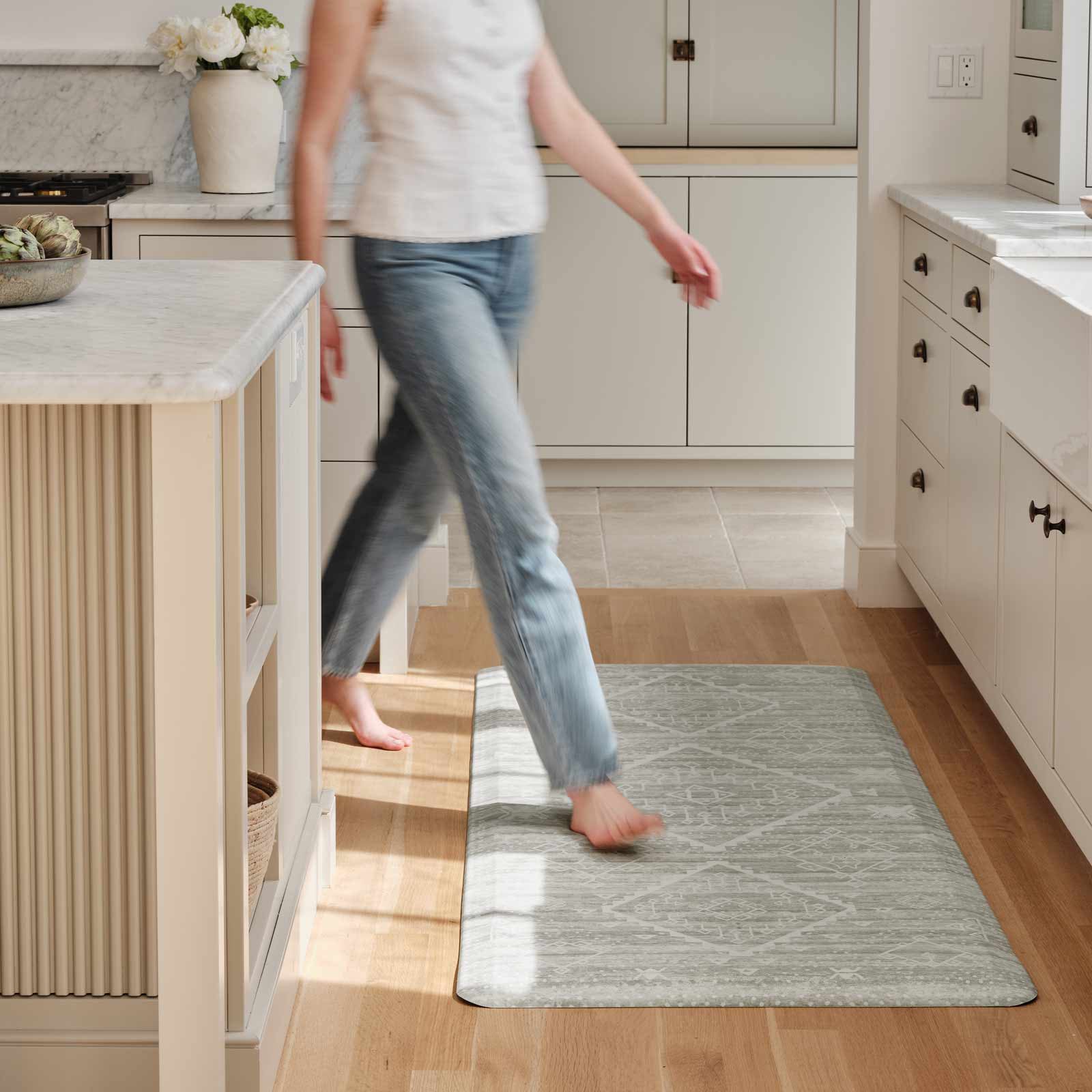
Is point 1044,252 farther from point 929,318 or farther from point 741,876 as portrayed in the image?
point 741,876

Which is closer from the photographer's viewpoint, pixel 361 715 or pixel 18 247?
pixel 18 247

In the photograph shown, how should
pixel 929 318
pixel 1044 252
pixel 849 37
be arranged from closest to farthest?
pixel 1044 252, pixel 929 318, pixel 849 37

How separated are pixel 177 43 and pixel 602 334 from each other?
6.11ft

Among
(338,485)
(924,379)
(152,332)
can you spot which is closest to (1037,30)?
(924,379)

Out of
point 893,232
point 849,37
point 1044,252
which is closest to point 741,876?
point 1044,252

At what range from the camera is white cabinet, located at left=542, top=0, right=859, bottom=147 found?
16.0 feet

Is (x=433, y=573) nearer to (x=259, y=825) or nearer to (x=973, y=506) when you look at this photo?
(x=973, y=506)

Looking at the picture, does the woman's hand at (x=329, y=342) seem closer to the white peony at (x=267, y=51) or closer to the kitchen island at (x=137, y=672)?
the kitchen island at (x=137, y=672)

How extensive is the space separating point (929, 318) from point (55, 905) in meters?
2.12

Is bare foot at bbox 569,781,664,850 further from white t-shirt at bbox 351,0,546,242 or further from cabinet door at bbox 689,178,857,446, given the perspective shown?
cabinet door at bbox 689,178,857,446

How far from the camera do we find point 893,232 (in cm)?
335

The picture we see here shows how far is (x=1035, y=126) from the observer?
3.16 metres

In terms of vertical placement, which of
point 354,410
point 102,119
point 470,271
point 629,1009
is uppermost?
point 102,119

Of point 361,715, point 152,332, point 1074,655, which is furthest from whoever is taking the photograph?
point 361,715
